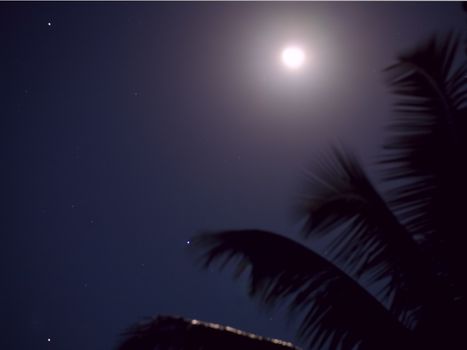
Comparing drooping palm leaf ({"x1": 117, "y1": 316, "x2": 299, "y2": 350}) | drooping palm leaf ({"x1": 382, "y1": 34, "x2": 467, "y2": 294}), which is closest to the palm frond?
drooping palm leaf ({"x1": 382, "y1": 34, "x2": 467, "y2": 294})

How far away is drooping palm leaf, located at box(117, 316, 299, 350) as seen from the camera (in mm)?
3939

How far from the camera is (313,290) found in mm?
4051

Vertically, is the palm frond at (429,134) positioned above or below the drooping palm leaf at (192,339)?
above

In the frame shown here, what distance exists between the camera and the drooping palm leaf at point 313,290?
392 cm

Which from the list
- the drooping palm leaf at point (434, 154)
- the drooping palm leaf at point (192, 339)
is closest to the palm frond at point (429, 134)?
the drooping palm leaf at point (434, 154)

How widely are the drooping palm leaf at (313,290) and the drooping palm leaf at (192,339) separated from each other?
1.02 ft

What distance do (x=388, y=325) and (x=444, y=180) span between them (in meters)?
1.15

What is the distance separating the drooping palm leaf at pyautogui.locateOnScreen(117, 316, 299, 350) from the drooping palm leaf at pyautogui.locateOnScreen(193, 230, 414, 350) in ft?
1.02

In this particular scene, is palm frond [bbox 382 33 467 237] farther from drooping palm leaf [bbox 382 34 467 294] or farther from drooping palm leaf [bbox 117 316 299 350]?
drooping palm leaf [bbox 117 316 299 350]

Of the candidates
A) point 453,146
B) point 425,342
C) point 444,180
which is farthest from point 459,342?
point 453,146

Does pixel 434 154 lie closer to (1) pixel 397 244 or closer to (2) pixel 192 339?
(1) pixel 397 244

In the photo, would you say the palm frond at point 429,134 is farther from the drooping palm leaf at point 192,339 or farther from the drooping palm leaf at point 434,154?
the drooping palm leaf at point 192,339

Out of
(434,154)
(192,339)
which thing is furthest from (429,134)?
(192,339)

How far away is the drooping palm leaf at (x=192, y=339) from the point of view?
3939mm
